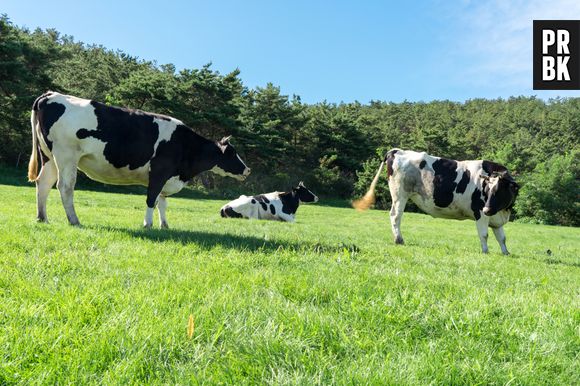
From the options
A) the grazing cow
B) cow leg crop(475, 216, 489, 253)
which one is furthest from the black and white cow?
the grazing cow

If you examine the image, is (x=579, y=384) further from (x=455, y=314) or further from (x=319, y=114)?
(x=319, y=114)

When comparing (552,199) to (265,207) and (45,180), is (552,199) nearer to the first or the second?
(265,207)

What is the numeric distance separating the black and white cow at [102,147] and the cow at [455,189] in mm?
5144

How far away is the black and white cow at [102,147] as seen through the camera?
7176 millimetres

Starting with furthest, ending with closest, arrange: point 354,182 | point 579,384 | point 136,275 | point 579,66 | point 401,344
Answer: point 354,182
point 579,66
point 136,275
point 401,344
point 579,384

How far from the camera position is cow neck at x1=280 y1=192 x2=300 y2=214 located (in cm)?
1867

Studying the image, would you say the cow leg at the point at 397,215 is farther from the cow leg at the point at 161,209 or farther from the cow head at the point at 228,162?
the cow leg at the point at 161,209

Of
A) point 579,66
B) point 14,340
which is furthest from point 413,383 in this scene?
point 579,66

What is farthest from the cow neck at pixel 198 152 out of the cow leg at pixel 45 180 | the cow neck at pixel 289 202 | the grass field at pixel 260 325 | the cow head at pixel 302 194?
the cow head at pixel 302 194

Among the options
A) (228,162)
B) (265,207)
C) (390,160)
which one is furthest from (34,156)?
(265,207)

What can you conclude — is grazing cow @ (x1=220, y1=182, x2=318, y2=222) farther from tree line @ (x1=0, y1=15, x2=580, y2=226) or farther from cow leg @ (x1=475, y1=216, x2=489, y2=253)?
tree line @ (x1=0, y1=15, x2=580, y2=226)

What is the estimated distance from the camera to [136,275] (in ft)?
11.7

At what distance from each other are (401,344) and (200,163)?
7192 millimetres

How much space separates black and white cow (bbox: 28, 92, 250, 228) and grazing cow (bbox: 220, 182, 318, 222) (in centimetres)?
835
